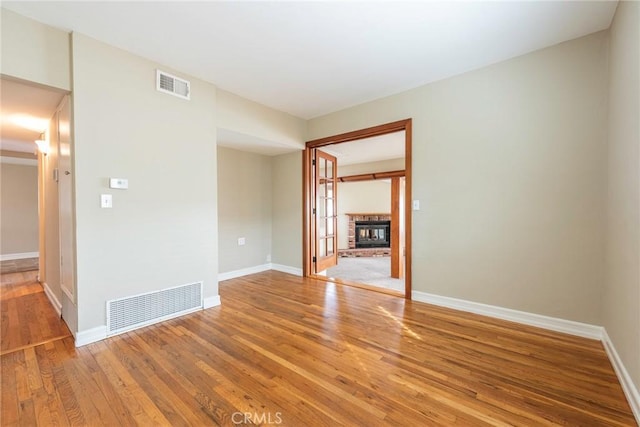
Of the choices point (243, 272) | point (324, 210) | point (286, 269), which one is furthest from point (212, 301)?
point (324, 210)

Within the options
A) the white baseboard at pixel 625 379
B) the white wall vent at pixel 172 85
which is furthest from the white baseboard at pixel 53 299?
the white baseboard at pixel 625 379

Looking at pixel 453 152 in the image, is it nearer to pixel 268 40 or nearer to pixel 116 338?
pixel 268 40

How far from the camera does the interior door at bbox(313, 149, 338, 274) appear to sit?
178 inches

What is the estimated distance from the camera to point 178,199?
2.79 meters

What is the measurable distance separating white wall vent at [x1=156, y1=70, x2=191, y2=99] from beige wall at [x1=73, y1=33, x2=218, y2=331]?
0.06m

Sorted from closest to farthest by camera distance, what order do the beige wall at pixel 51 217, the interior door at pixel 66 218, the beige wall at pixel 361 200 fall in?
the interior door at pixel 66 218
the beige wall at pixel 51 217
the beige wall at pixel 361 200

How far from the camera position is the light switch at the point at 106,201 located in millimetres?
2273

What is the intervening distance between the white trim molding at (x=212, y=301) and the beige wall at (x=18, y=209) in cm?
646

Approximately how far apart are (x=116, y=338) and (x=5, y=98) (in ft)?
8.91

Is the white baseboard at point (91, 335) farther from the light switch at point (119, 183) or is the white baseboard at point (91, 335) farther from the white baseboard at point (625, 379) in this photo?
the white baseboard at point (625, 379)

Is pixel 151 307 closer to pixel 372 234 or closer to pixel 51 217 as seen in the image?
pixel 51 217

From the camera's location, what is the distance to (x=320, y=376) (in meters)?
1.73

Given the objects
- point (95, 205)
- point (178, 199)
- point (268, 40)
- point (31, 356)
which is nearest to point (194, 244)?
point (178, 199)

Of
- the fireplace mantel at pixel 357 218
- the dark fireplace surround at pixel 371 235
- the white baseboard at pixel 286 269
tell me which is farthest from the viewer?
the fireplace mantel at pixel 357 218
